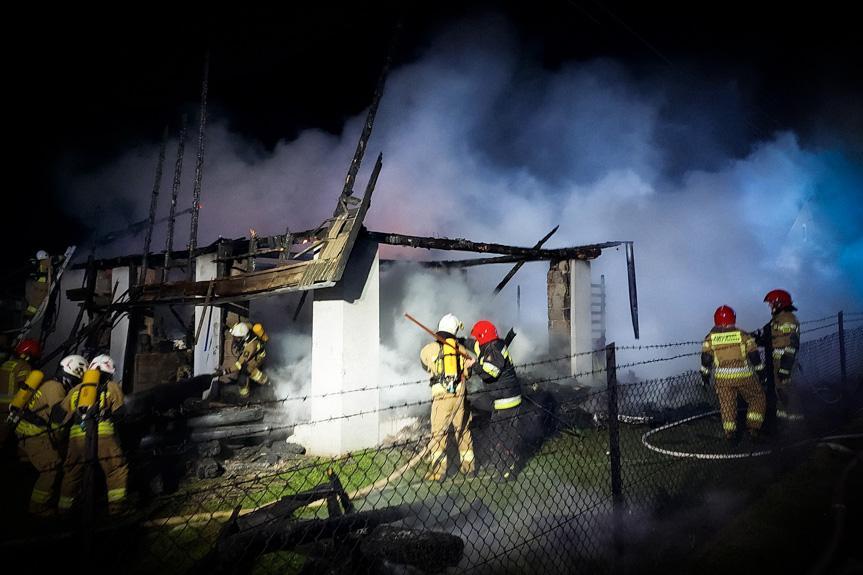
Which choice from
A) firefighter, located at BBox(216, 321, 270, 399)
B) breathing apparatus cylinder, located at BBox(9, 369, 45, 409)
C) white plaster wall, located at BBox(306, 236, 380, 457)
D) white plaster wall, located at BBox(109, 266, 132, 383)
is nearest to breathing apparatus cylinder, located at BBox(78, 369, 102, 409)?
breathing apparatus cylinder, located at BBox(9, 369, 45, 409)

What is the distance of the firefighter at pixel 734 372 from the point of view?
6.22 metres

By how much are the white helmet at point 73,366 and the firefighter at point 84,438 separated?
528mm

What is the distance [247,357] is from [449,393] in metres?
5.48

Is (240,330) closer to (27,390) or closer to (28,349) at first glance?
(28,349)

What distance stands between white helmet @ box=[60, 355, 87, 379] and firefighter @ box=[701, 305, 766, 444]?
8.62 meters

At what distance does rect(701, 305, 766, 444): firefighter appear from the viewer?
6.22 m

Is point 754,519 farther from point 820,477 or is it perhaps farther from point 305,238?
point 305,238

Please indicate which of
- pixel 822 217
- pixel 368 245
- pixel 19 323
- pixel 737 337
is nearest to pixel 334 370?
pixel 368 245

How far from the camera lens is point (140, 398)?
7.46m

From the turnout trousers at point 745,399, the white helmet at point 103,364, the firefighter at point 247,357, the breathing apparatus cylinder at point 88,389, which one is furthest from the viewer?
the firefighter at point 247,357

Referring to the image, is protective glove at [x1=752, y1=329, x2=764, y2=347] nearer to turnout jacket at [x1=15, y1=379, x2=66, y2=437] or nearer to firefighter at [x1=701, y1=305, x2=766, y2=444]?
firefighter at [x1=701, y1=305, x2=766, y2=444]

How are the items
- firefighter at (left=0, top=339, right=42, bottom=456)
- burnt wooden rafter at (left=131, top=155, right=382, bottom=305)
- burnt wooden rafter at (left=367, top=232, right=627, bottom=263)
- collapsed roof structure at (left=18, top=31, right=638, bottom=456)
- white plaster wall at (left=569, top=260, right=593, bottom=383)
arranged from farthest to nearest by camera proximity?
white plaster wall at (left=569, top=260, right=593, bottom=383) < burnt wooden rafter at (left=367, top=232, right=627, bottom=263) < collapsed roof structure at (left=18, top=31, right=638, bottom=456) < firefighter at (left=0, top=339, right=42, bottom=456) < burnt wooden rafter at (left=131, top=155, right=382, bottom=305)

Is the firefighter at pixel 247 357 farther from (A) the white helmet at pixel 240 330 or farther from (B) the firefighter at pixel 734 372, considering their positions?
(B) the firefighter at pixel 734 372

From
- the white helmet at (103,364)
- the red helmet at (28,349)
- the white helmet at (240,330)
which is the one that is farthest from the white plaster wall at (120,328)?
the white helmet at (103,364)
